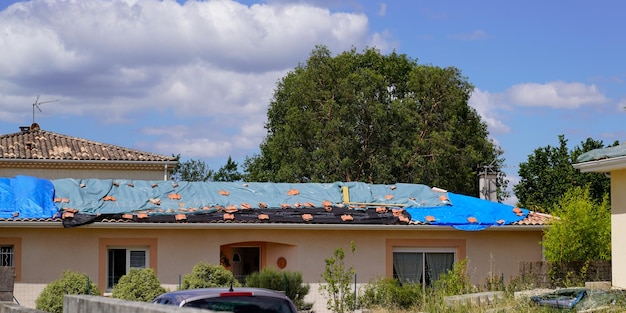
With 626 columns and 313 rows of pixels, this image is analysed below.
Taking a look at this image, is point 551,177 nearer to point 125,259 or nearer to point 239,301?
point 125,259

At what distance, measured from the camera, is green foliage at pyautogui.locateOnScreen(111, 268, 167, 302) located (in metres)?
20.1

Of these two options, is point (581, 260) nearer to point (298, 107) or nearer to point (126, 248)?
point (126, 248)

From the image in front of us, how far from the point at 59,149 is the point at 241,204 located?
1013cm

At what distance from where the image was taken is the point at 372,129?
47.6 meters

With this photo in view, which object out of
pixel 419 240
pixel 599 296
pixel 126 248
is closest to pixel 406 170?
pixel 419 240

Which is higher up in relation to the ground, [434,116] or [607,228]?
[434,116]

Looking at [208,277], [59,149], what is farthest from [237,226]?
[59,149]

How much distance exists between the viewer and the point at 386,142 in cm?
4753

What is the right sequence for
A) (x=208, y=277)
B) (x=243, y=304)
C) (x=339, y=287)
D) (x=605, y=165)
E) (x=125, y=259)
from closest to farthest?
1. (x=243, y=304)
2. (x=605, y=165)
3. (x=208, y=277)
4. (x=339, y=287)
5. (x=125, y=259)

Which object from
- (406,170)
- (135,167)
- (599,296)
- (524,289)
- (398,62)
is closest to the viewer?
(599,296)

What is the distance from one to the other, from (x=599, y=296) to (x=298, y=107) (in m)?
31.5

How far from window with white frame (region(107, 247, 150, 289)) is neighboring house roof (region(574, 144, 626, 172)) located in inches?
437

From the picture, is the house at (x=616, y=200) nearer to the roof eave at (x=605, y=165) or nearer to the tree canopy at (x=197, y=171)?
the roof eave at (x=605, y=165)

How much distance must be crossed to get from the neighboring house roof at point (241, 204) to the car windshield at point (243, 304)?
13685 millimetres
